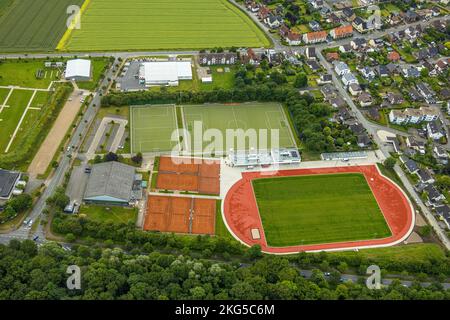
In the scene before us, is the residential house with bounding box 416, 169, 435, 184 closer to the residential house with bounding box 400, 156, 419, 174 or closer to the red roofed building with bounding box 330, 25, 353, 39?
the residential house with bounding box 400, 156, 419, 174

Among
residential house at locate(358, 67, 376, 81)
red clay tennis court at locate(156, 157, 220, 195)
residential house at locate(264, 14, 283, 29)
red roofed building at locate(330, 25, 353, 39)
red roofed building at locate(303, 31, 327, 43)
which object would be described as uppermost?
residential house at locate(264, 14, 283, 29)

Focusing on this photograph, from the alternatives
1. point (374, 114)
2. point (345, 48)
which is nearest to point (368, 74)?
point (345, 48)

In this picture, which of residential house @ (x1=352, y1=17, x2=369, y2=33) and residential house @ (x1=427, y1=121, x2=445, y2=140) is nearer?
residential house @ (x1=427, y1=121, x2=445, y2=140)

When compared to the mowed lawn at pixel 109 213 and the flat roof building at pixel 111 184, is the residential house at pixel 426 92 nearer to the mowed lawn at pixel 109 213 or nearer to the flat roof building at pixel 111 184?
the flat roof building at pixel 111 184

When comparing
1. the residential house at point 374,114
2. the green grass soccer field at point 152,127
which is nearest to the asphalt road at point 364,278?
the green grass soccer field at point 152,127

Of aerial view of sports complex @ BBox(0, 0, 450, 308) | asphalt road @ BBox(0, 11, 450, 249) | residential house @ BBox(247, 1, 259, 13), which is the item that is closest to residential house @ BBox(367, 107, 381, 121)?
aerial view of sports complex @ BBox(0, 0, 450, 308)

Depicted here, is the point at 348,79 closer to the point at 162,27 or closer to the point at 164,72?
the point at 164,72

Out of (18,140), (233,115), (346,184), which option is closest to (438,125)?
(346,184)
